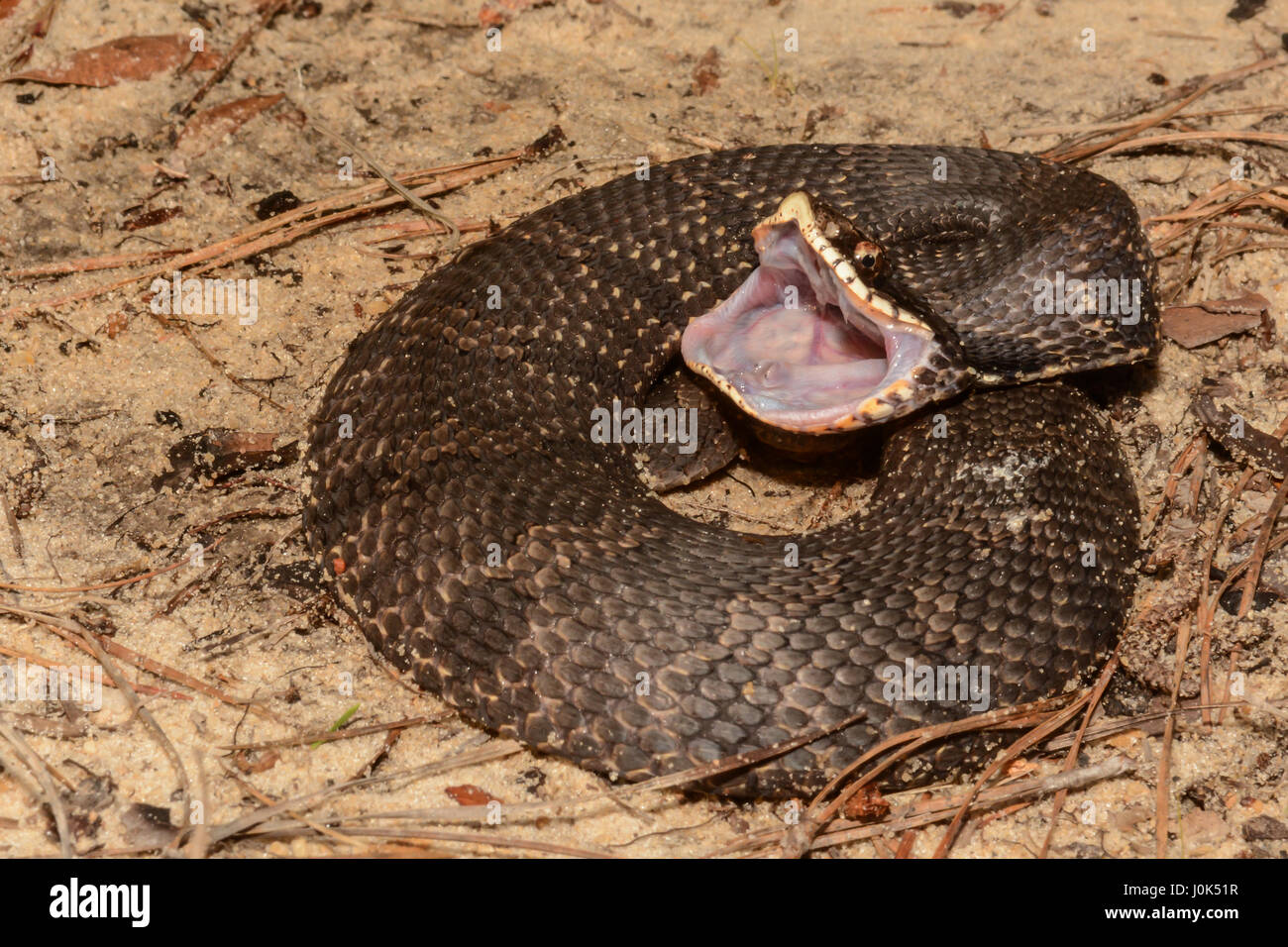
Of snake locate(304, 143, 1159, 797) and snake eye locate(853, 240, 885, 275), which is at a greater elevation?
snake eye locate(853, 240, 885, 275)

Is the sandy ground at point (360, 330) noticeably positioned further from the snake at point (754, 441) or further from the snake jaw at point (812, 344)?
the snake jaw at point (812, 344)

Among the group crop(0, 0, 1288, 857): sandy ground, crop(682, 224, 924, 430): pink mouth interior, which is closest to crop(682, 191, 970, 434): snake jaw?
crop(682, 224, 924, 430): pink mouth interior

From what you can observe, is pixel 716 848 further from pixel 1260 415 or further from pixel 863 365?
pixel 1260 415

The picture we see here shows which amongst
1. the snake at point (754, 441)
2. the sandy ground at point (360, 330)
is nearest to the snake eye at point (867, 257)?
the snake at point (754, 441)

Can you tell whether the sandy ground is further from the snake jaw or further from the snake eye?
the snake eye

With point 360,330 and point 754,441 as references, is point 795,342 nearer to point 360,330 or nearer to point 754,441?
point 754,441

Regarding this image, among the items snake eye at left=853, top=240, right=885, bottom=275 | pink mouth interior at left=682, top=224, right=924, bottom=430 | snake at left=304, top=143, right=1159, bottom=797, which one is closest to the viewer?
snake at left=304, top=143, right=1159, bottom=797
